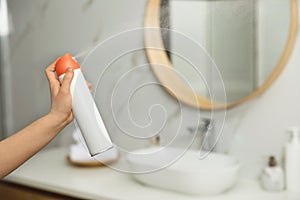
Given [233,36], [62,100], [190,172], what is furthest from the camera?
[233,36]

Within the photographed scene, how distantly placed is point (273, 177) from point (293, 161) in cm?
6

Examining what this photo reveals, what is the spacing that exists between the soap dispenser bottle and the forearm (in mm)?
579

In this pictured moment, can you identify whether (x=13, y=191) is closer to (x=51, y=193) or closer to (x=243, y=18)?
(x=51, y=193)

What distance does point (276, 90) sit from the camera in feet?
3.40

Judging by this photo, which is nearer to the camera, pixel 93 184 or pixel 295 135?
pixel 295 135

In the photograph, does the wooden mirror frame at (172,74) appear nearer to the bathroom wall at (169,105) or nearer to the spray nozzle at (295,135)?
the bathroom wall at (169,105)

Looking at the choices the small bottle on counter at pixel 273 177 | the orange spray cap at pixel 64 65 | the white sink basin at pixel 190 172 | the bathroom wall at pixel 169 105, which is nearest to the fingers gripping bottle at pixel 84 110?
the orange spray cap at pixel 64 65

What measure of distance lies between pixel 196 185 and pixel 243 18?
0.46 meters

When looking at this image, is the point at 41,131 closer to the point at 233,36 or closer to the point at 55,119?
the point at 55,119

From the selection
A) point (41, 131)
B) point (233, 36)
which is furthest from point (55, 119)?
point (233, 36)

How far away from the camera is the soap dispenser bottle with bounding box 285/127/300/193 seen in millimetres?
982

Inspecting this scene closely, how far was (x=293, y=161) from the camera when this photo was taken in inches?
38.9

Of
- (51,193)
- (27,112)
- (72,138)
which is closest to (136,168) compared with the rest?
(51,193)

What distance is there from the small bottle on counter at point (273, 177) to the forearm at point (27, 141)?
562mm
